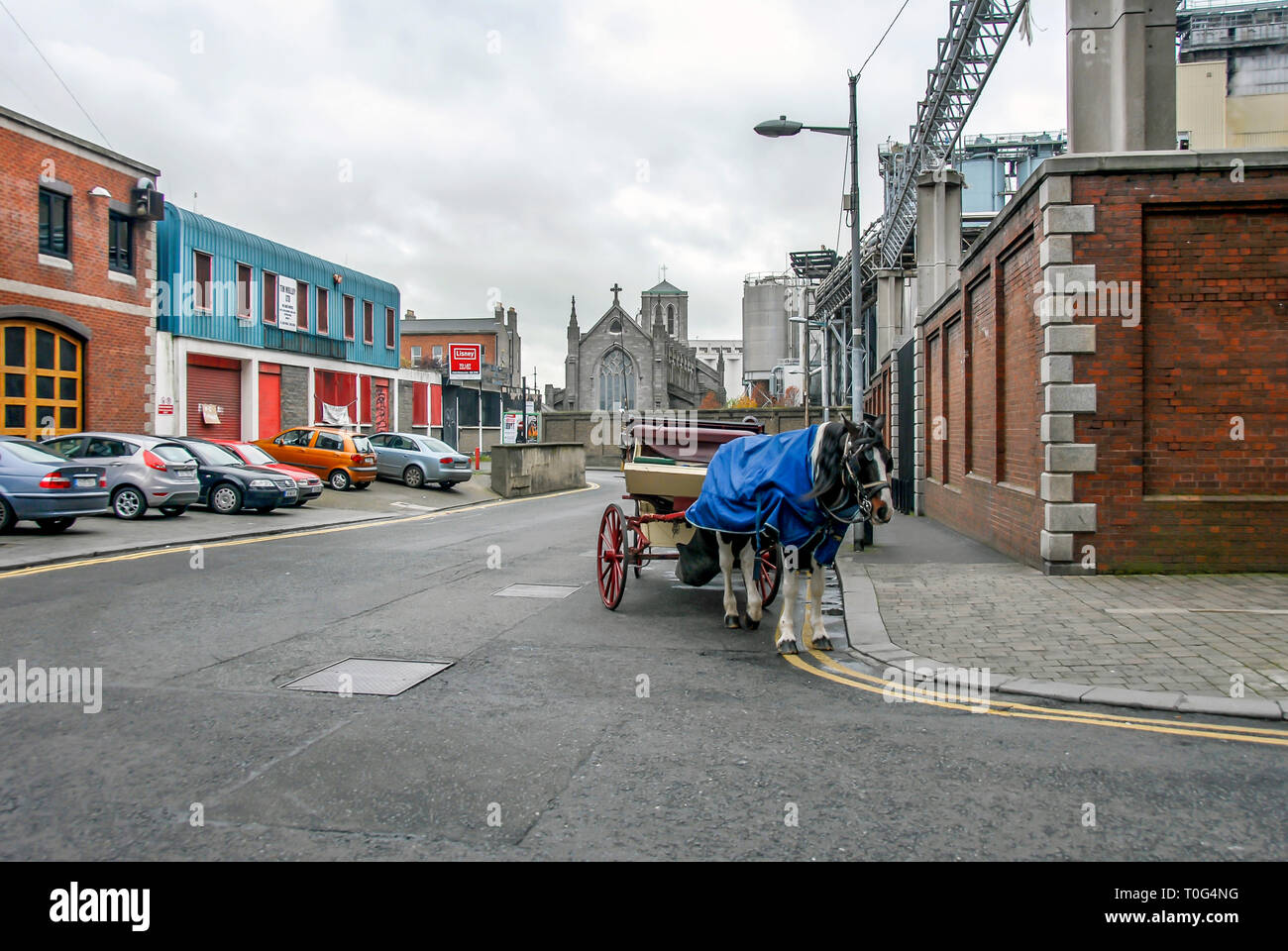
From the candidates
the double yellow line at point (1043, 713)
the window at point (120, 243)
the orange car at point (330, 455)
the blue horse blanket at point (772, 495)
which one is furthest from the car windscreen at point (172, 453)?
the double yellow line at point (1043, 713)

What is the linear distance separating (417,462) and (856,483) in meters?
23.7

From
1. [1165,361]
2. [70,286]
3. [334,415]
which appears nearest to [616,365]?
[334,415]

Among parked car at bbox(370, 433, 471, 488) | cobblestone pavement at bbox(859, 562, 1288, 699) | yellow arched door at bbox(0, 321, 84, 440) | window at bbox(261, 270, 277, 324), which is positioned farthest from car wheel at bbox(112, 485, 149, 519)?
window at bbox(261, 270, 277, 324)

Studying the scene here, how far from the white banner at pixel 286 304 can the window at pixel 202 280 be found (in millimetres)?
3845

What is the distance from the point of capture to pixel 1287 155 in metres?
10.3

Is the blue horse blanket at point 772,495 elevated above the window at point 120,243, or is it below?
below

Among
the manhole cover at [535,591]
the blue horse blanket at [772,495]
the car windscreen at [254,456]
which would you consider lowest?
the manhole cover at [535,591]

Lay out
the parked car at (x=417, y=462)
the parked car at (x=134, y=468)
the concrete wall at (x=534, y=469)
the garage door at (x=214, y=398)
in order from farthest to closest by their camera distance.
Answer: the concrete wall at (x=534, y=469) → the garage door at (x=214, y=398) → the parked car at (x=417, y=462) → the parked car at (x=134, y=468)

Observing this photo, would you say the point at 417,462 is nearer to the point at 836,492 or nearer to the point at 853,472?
the point at 836,492

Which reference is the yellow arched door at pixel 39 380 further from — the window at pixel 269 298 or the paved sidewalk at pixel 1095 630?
the paved sidewalk at pixel 1095 630

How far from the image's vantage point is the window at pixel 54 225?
22672mm

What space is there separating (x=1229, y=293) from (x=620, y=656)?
27.5 feet

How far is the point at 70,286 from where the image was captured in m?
23.2
